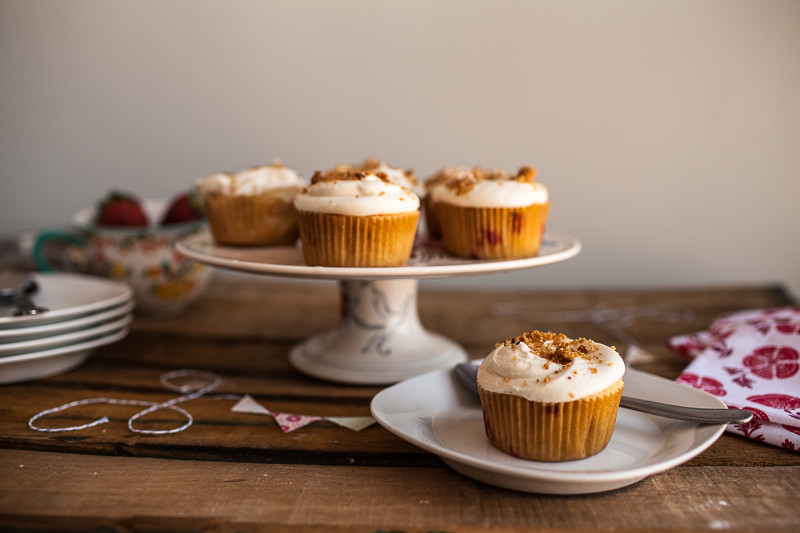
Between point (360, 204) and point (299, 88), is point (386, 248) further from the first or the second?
point (299, 88)

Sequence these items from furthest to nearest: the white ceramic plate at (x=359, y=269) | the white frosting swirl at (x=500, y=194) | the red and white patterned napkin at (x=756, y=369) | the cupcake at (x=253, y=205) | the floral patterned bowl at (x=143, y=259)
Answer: the floral patterned bowl at (x=143, y=259)
the cupcake at (x=253, y=205)
the white frosting swirl at (x=500, y=194)
the white ceramic plate at (x=359, y=269)
the red and white patterned napkin at (x=756, y=369)

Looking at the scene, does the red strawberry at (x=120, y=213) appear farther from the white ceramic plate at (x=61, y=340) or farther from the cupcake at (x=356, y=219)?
the cupcake at (x=356, y=219)

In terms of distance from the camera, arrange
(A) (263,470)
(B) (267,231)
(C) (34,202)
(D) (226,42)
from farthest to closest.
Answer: (C) (34,202) < (D) (226,42) < (B) (267,231) < (A) (263,470)

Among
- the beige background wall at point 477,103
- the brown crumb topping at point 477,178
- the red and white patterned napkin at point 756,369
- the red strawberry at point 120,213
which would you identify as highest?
the beige background wall at point 477,103

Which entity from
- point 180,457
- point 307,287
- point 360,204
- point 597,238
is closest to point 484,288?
point 597,238

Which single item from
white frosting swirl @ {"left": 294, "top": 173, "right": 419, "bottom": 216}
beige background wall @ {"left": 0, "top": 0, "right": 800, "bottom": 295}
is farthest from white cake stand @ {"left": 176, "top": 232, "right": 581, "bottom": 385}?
beige background wall @ {"left": 0, "top": 0, "right": 800, "bottom": 295}

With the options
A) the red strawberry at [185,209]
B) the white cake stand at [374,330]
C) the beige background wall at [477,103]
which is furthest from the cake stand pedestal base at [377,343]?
the beige background wall at [477,103]
